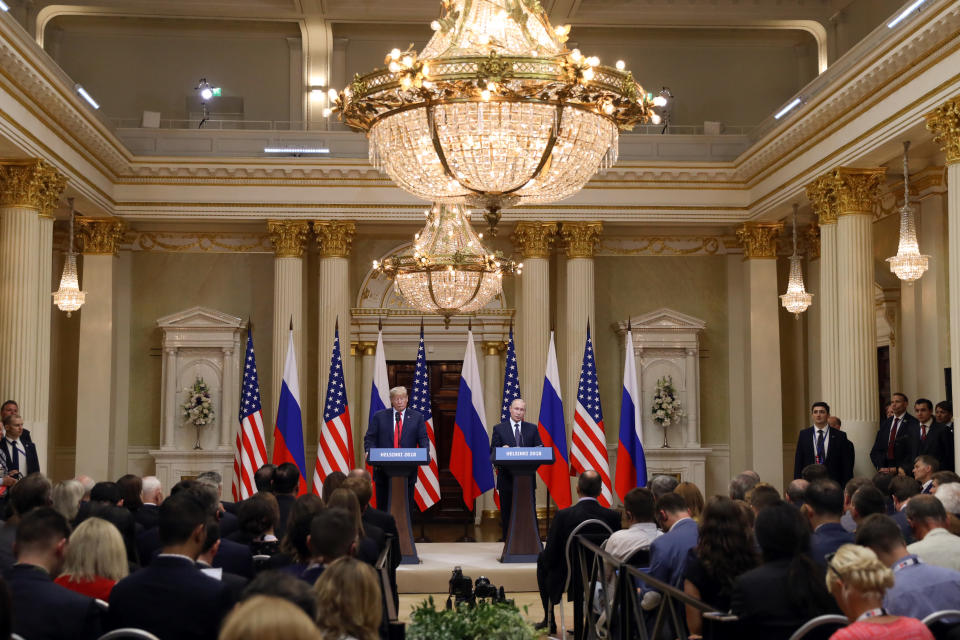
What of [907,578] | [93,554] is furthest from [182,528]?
[907,578]

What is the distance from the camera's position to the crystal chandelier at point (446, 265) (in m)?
11.8

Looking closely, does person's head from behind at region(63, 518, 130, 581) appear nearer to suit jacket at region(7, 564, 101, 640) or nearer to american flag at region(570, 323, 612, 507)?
suit jacket at region(7, 564, 101, 640)

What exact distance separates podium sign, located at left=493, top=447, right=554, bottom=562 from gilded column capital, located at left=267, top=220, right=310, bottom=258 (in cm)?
603

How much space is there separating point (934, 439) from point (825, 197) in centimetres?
344

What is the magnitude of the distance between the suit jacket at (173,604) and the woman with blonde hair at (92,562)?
59 centimetres

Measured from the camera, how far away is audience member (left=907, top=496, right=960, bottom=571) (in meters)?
4.69

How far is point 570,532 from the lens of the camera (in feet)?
24.1

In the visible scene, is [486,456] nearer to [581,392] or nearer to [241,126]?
[581,392]

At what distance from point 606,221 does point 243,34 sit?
6.41 m

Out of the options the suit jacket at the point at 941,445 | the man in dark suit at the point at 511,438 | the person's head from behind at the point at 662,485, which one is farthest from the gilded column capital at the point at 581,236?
the person's head from behind at the point at 662,485

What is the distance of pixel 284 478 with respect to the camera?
22.8 ft

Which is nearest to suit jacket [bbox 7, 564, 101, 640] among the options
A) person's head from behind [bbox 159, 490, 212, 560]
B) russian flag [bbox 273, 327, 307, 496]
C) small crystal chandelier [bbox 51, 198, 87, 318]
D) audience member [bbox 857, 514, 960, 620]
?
person's head from behind [bbox 159, 490, 212, 560]

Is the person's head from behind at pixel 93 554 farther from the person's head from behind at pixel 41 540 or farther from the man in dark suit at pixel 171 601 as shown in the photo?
the man in dark suit at pixel 171 601

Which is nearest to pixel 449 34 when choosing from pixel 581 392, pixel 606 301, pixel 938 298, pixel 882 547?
pixel 882 547
